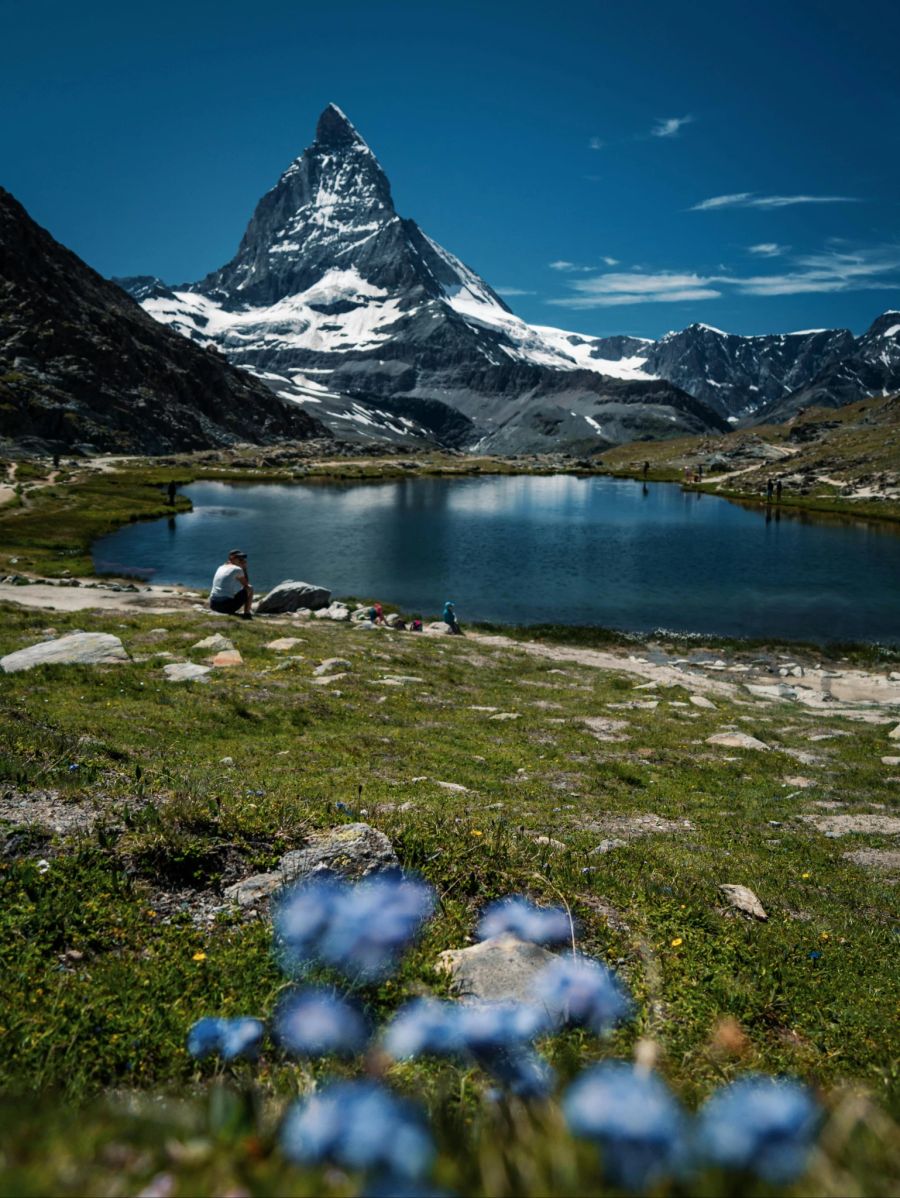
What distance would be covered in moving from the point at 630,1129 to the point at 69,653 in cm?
1802

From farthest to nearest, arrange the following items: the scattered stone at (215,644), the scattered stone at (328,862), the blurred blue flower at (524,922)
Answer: the scattered stone at (215,644) < the scattered stone at (328,862) < the blurred blue flower at (524,922)

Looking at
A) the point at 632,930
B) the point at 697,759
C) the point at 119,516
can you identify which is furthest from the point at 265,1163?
the point at 119,516

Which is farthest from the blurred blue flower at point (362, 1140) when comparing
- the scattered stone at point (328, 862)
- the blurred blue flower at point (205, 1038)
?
the scattered stone at point (328, 862)

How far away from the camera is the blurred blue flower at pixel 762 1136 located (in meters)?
1.39

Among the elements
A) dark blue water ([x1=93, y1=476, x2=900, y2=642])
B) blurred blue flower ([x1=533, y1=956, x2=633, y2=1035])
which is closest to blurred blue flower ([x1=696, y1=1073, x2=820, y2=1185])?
blurred blue flower ([x1=533, y1=956, x2=633, y2=1035])

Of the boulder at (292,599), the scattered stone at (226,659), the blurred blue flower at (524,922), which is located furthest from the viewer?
the boulder at (292,599)

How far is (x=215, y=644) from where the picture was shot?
2150 centimetres

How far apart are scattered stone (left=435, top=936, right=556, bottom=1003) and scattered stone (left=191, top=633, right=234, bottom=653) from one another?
17.6m

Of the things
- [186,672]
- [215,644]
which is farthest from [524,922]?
[215,644]

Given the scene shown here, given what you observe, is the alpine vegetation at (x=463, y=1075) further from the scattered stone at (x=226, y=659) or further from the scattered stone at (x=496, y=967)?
the scattered stone at (x=226, y=659)

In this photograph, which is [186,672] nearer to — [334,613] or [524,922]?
[524,922]

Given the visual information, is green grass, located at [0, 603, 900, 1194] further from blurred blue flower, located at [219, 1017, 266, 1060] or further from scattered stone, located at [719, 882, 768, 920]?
scattered stone, located at [719, 882, 768, 920]

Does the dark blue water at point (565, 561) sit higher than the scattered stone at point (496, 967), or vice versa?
the scattered stone at point (496, 967)

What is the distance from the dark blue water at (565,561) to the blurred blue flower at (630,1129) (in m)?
47.6
